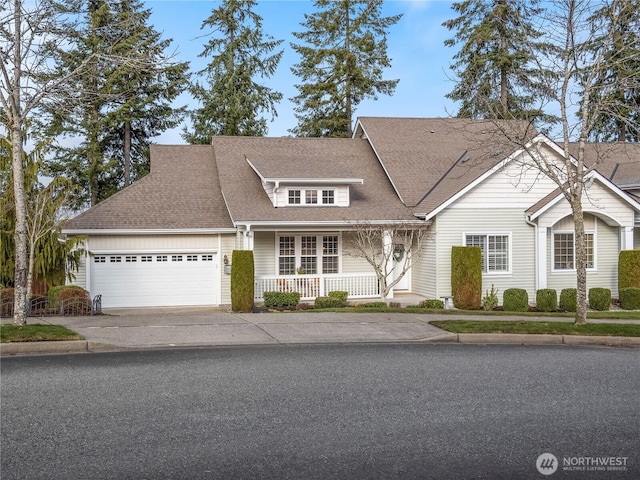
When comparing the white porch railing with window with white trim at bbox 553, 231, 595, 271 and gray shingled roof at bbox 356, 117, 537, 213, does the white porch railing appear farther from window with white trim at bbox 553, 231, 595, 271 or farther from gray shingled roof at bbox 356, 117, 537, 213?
window with white trim at bbox 553, 231, 595, 271

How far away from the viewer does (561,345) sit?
43.8 feet

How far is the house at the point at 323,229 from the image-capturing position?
2156 cm

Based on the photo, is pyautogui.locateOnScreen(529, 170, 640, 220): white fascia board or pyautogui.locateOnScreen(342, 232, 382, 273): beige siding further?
pyautogui.locateOnScreen(342, 232, 382, 273): beige siding

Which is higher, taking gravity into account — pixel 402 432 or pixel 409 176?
pixel 409 176

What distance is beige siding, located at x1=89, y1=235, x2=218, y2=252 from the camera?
21.4 m

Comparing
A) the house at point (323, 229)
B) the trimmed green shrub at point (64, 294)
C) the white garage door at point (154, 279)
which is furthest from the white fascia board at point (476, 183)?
the trimmed green shrub at point (64, 294)

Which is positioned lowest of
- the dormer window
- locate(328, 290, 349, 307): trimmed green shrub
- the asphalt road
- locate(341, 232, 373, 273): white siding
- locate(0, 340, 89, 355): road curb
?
the asphalt road

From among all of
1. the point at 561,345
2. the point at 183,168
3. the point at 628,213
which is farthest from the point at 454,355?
the point at 183,168

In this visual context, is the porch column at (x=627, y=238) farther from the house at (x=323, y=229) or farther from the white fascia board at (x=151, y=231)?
the white fascia board at (x=151, y=231)

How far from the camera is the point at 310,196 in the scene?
23141 mm

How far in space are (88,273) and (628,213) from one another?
18.4 metres

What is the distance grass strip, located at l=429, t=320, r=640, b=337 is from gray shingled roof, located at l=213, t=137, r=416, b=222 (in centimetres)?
792

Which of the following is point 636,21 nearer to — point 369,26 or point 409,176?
point 409,176

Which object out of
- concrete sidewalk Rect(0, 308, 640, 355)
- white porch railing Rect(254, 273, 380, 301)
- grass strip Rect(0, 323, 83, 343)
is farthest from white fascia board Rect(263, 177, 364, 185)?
grass strip Rect(0, 323, 83, 343)
